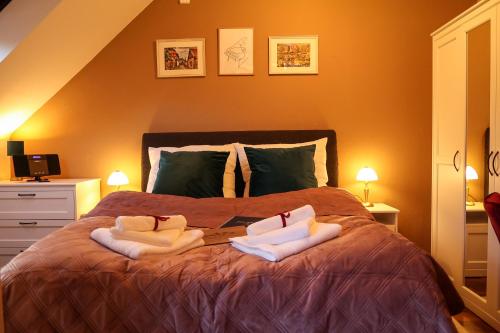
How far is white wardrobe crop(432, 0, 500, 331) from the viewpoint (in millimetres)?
1922

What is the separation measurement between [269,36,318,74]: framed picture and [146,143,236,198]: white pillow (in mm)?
843

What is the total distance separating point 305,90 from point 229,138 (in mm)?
A: 792

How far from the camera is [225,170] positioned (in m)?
2.66

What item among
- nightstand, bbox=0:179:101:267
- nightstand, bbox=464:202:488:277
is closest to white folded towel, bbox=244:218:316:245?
nightstand, bbox=464:202:488:277

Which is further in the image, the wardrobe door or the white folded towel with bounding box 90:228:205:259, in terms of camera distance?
the wardrobe door

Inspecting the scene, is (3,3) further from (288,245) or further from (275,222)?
(288,245)

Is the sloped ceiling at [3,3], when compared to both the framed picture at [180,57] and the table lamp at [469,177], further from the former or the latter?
the table lamp at [469,177]

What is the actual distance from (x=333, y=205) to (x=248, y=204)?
19.3 inches

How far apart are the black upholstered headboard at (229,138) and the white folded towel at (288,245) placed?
1.57 m

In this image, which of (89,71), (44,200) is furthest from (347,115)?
(44,200)

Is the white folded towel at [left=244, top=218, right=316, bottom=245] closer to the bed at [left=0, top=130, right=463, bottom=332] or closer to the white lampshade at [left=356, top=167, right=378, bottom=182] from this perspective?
the bed at [left=0, top=130, right=463, bottom=332]

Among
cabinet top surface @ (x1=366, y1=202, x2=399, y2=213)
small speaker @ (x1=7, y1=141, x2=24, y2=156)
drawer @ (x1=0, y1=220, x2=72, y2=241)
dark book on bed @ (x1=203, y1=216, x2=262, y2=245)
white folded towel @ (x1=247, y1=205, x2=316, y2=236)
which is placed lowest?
drawer @ (x1=0, y1=220, x2=72, y2=241)

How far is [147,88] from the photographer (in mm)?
3107

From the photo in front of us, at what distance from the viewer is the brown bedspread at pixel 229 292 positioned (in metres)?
1.00
